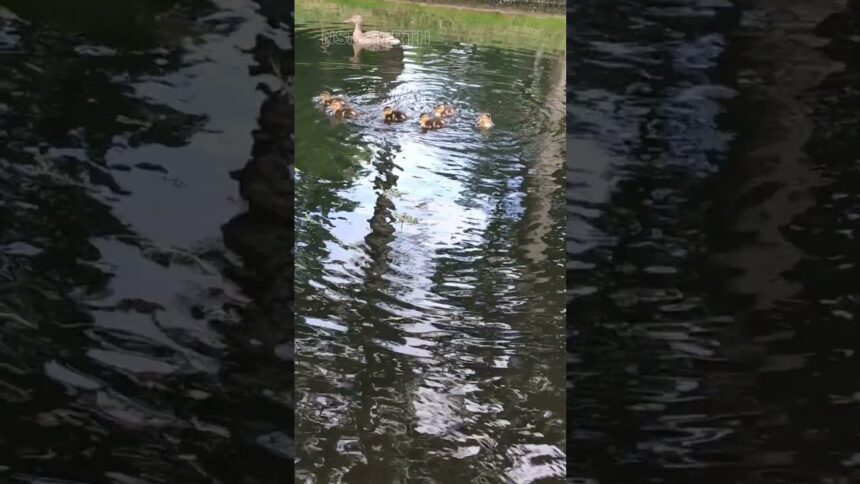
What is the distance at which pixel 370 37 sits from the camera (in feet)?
2.98

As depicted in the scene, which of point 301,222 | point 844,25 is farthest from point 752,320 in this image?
point 301,222

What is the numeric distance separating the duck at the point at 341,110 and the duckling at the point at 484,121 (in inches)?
7.8

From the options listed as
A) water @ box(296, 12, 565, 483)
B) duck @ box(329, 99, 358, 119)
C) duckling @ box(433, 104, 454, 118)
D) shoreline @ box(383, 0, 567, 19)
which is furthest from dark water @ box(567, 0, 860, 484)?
duck @ box(329, 99, 358, 119)

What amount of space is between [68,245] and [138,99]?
0.20m

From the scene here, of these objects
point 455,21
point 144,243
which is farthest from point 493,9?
point 144,243

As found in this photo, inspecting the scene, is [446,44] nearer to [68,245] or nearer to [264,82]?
[264,82]

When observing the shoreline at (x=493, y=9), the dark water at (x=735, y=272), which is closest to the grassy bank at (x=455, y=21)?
the shoreline at (x=493, y=9)

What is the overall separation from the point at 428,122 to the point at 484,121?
0.09m

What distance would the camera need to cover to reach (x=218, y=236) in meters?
0.69

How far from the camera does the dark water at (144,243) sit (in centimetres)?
68

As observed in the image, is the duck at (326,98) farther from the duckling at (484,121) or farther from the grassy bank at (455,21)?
the duckling at (484,121)

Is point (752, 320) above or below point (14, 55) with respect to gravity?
below

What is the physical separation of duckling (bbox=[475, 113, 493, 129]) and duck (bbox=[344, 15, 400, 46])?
0.57 ft

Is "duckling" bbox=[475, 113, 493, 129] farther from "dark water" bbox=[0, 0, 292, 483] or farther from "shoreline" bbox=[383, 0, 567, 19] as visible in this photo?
"dark water" bbox=[0, 0, 292, 483]
